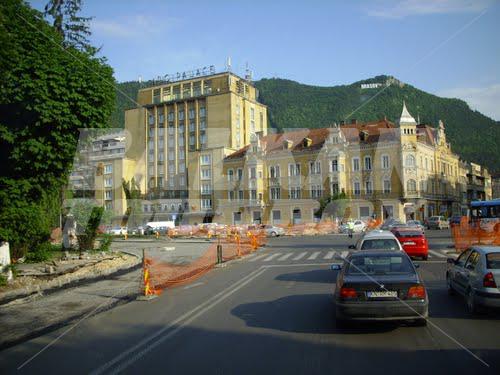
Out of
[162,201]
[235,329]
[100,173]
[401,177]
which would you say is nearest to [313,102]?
[401,177]

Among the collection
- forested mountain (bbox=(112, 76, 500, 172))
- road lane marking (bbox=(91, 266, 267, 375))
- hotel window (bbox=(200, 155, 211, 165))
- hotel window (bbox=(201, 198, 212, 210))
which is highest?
forested mountain (bbox=(112, 76, 500, 172))

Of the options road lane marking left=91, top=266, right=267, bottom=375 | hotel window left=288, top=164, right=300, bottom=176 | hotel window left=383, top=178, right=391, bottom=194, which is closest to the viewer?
road lane marking left=91, top=266, right=267, bottom=375

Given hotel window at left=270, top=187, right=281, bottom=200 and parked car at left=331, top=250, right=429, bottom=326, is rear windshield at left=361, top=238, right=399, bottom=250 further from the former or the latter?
hotel window at left=270, top=187, right=281, bottom=200

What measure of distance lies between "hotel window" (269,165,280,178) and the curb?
50.8m

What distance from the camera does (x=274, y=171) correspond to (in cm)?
7175

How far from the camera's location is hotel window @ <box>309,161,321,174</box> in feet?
223

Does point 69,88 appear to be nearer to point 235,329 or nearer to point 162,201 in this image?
point 235,329

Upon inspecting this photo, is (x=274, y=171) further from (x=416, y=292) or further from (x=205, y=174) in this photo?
(x=416, y=292)

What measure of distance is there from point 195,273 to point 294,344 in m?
12.4

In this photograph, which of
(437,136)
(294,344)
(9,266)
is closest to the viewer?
(294,344)

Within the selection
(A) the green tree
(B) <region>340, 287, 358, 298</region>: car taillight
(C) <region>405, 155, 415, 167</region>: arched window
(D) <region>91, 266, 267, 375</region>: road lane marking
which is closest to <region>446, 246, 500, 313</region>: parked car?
(B) <region>340, 287, 358, 298</region>: car taillight

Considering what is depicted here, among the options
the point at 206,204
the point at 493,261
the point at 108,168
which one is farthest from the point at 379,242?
the point at 206,204

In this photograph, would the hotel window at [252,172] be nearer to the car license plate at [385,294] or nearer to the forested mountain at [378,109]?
the forested mountain at [378,109]

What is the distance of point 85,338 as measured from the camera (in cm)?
851
